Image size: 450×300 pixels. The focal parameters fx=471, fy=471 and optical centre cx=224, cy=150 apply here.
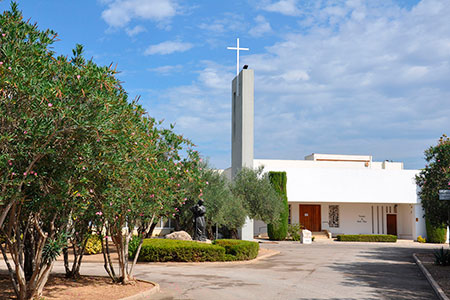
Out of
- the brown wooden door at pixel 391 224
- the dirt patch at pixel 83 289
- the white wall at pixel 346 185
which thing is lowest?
the dirt patch at pixel 83 289

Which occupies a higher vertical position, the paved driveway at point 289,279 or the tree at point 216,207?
the tree at point 216,207

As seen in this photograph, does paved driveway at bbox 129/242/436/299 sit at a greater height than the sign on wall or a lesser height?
lesser

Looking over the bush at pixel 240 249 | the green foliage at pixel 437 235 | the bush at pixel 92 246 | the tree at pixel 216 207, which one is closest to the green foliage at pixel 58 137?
the bush at pixel 240 249

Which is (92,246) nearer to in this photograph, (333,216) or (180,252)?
(180,252)

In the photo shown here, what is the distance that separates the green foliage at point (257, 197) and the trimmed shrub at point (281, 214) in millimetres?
4167

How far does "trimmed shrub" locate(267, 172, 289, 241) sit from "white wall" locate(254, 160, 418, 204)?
61.3 inches

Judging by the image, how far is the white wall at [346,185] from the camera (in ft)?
115

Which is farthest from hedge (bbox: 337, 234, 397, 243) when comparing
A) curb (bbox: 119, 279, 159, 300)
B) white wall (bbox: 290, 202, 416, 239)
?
curb (bbox: 119, 279, 159, 300)

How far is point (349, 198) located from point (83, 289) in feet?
93.0

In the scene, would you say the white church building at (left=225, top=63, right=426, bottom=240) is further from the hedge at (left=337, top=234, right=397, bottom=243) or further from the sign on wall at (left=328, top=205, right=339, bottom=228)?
the hedge at (left=337, top=234, right=397, bottom=243)

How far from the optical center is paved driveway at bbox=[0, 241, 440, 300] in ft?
35.2

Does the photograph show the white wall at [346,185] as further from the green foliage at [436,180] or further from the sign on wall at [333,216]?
the green foliage at [436,180]

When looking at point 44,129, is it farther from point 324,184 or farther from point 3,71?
point 324,184

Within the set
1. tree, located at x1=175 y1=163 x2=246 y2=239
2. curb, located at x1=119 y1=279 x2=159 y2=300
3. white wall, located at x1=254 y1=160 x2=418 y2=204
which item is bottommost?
curb, located at x1=119 y1=279 x2=159 y2=300
